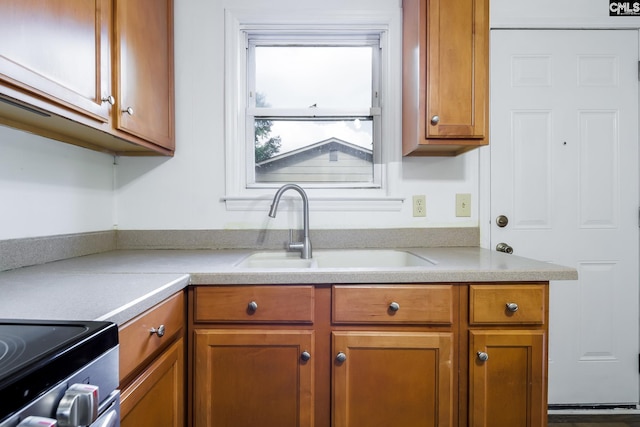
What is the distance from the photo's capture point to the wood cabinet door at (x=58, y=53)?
2.65 ft

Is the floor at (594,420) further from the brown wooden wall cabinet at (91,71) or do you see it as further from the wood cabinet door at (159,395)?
the brown wooden wall cabinet at (91,71)

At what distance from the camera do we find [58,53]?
941 mm

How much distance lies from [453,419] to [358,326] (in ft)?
1.53

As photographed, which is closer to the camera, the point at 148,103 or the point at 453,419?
the point at 453,419

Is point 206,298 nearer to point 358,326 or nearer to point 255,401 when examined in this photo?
point 255,401

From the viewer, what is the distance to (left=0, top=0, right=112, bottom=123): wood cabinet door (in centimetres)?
81

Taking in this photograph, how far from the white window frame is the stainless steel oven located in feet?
3.95

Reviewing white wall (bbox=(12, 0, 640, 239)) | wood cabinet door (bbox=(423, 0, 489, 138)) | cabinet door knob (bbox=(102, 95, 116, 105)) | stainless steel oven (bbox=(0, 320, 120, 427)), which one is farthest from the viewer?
white wall (bbox=(12, 0, 640, 239))

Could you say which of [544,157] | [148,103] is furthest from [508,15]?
[148,103]

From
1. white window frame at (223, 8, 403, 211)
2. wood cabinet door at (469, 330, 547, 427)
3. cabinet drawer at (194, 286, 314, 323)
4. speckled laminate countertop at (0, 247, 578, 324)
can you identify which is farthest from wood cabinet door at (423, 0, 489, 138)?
cabinet drawer at (194, 286, 314, 323)

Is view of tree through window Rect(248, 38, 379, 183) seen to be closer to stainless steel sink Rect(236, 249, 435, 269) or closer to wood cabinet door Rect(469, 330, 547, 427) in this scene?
stainless steel sink Rect(236, 249, 435, 269)

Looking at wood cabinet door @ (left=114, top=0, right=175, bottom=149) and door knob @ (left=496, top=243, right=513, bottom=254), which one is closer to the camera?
wood cabinet door @ (left=114, top=0, right=175, bottom=149)

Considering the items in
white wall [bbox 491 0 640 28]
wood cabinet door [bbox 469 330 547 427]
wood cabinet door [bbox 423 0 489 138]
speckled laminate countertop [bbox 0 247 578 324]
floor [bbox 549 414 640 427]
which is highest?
white wall [bbox 491 0 640 28]

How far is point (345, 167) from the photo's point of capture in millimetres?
1880
